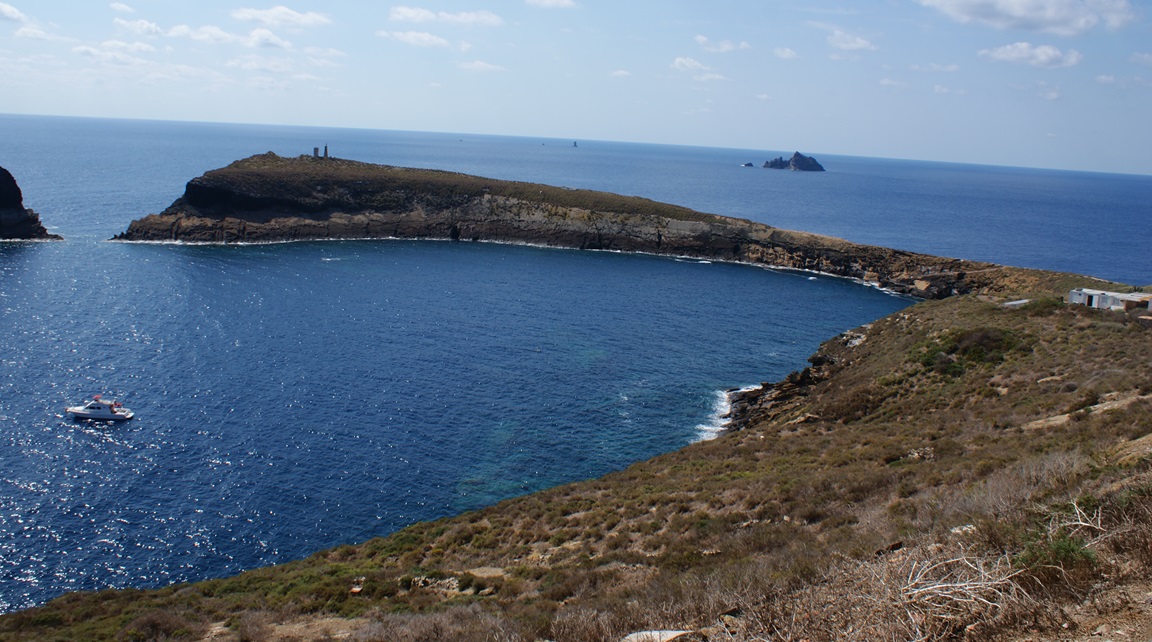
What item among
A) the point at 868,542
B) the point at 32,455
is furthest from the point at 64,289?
the point at 868,542

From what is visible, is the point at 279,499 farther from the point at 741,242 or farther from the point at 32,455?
the point at 741,242

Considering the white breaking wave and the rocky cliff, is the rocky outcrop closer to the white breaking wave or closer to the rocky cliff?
the rocky cliff

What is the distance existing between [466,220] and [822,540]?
348ft

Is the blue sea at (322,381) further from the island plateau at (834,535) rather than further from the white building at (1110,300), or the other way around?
the white building at (1110,300)

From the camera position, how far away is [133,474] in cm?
3338

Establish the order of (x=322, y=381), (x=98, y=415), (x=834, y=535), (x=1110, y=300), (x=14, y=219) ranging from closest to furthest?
(x=834, y=535)
(x=98, y=415)
(x=1110, y=300)
(x=322, y=381)
(x=14, y=219)

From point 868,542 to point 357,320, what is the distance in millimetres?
53632

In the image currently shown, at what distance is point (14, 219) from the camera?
93125 millimetres

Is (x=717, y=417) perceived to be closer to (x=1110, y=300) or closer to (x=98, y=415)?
(x=1110, y=300)

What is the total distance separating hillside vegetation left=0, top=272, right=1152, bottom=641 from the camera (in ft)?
31.4

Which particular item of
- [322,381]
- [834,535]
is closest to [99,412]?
[322,381]

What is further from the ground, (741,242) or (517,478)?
(741,242)

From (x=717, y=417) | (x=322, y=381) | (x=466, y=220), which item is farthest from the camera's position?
(x=466, y=220)

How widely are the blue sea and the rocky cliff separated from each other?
8300 mm
